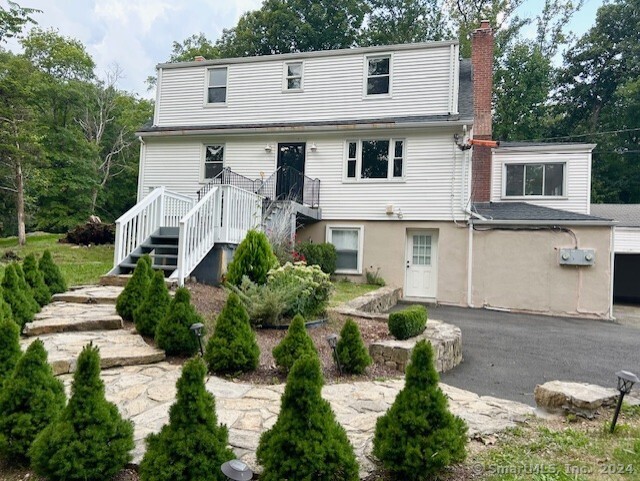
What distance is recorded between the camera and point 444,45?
40.3 ft

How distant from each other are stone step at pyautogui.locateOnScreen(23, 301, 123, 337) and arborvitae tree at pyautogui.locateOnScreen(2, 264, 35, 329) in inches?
4.2

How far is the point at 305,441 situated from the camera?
2193 millimetres

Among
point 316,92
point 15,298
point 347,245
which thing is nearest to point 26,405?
point 15,298

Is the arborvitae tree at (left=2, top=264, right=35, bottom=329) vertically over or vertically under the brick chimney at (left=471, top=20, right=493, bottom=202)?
under

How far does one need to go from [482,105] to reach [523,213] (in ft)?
13.3

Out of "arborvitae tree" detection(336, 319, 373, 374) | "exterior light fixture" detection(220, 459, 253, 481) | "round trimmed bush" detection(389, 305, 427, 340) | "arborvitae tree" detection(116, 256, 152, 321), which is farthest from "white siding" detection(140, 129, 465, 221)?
"exterior light fixture" detection(220, 459, 253, 481)

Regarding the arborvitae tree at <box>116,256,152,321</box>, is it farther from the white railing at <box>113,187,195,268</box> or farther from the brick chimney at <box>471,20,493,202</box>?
the brick chimney at <box>471,20,493,202</box>

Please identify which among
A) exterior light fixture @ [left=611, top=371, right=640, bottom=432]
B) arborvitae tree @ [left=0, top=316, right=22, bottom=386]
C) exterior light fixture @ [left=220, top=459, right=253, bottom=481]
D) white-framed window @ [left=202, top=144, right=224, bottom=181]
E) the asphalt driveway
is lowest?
the asphalt driveway

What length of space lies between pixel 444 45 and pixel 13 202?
22037mm

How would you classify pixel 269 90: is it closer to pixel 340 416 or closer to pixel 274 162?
pixel 274 162

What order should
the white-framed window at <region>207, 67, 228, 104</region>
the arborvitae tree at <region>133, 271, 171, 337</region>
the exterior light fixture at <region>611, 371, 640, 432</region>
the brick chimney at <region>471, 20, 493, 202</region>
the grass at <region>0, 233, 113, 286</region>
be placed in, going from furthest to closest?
1. the white-framed window at <region>207, 67, 228, 104</region>
2. the brick chimney at <region>471, 20, 493, 202</region>
3. the grass at <region>0, 233, 113, 286</region>
4. the arborvitae tree at <region>133, 271, 171, 337</region>
5. the exterior light fixture at <region>611, 371, 640, 432</region>

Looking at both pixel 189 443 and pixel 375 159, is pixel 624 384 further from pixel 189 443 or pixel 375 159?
pixel 375 159

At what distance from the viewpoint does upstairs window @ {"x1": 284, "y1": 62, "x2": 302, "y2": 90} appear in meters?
13.6

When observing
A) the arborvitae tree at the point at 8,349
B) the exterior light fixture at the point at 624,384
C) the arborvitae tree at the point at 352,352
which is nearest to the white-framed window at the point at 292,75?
the arborvitae tree at the point at 352,352
